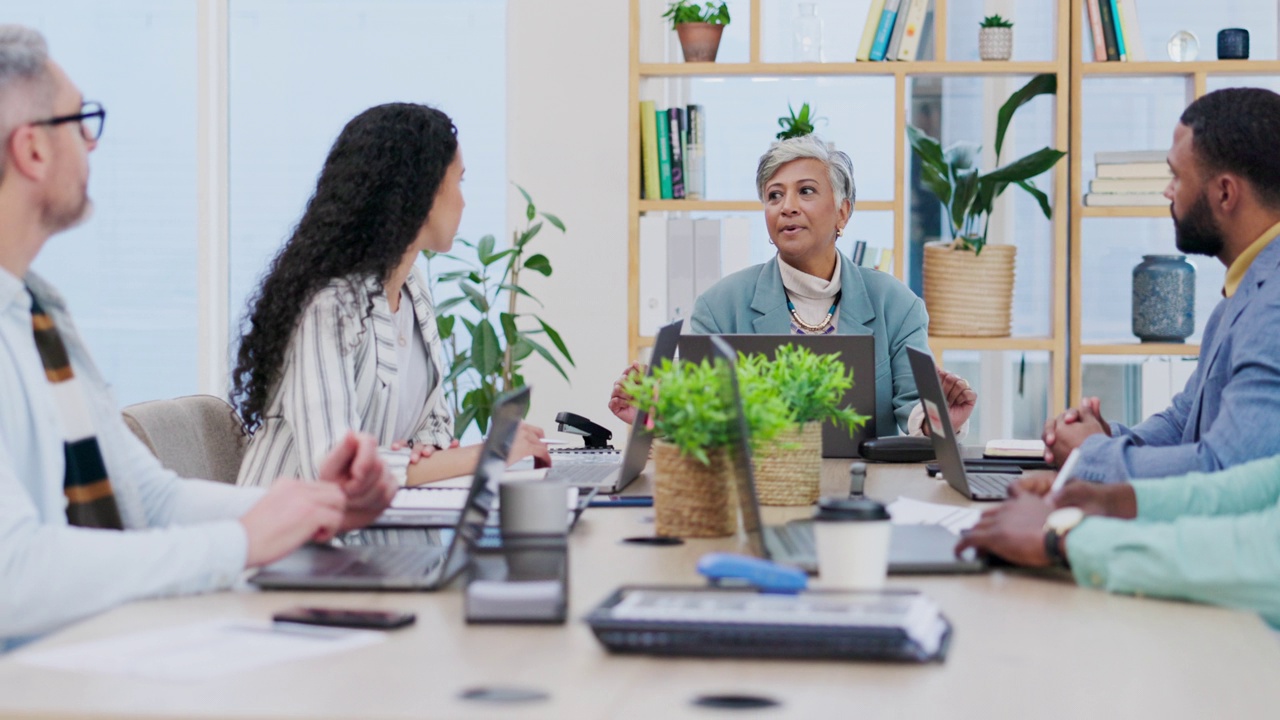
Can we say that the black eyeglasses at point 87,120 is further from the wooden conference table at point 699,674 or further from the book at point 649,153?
the book at point 649,153

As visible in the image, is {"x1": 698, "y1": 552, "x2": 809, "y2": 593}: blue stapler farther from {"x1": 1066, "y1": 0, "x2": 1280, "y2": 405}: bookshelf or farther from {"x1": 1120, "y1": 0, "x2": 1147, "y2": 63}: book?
{"x1": 1120, "y1": 0, "x2": 1147, "y2": 63}: book

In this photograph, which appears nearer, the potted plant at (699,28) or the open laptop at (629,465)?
the open laptop at (629,465)

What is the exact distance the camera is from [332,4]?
191 inches

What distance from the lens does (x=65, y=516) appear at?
1536mm

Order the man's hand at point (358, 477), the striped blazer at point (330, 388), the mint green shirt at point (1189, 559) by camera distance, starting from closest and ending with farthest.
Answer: the mint green shirt at point (1189, 559) < the man's hand at point (358, 477) < the striped blazer at point (330, 388)

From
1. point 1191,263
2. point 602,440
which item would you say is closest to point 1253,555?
point 602,440

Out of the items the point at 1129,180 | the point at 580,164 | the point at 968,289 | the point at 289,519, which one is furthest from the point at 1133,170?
the point at 289,519

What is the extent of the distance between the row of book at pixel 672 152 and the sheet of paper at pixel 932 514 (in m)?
2.30

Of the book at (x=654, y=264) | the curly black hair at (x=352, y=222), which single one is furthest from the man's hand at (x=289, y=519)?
the book at (x=654, y=264)

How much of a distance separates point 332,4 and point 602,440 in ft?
8.67

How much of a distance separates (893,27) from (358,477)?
304cm

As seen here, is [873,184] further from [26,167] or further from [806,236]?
[26,167]

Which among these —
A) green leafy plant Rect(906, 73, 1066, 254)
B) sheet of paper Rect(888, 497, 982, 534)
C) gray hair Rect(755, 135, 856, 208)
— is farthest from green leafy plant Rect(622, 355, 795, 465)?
green leafy plant Rect(906, 73, 1066, 254)

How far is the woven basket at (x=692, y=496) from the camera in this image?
5.55 feet
